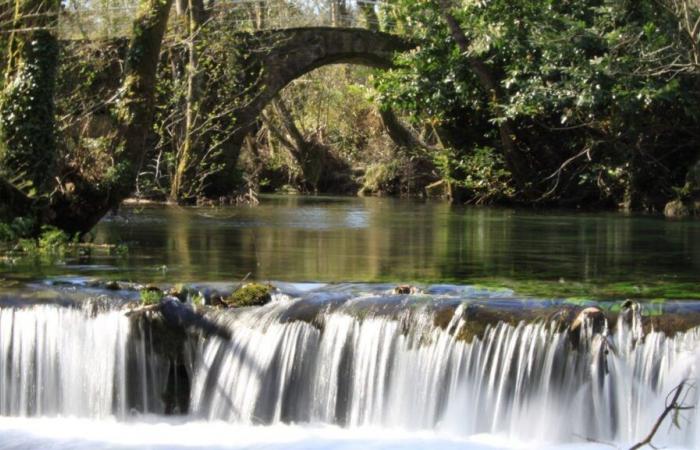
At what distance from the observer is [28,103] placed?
15992mm

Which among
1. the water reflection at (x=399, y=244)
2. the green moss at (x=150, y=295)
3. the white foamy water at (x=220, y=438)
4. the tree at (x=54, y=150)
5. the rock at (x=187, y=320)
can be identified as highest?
the tree at (x=54, y=150)

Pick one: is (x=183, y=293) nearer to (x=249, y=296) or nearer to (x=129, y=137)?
(x=249, y=296)

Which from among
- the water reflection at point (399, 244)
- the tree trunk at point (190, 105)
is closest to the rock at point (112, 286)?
the water reflection at point (399, 244)

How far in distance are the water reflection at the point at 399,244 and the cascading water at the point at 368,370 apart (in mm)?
2614

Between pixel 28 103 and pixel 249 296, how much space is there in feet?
20.2

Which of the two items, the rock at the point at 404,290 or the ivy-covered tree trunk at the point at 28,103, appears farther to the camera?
the ivy-covered tree trunk at the point at 28,103

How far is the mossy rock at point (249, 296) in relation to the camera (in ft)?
37.8

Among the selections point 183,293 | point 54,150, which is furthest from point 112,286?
point 54,150

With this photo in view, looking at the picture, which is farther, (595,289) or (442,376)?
(595,289)

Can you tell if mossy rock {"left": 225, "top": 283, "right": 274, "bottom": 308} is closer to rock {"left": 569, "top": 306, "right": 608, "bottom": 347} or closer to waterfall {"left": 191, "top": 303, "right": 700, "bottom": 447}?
waterfall {"left": 191, "top": 303, "right": 700, "bottom": 447}

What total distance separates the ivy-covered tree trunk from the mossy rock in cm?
544

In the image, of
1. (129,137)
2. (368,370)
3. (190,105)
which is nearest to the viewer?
(368,370)

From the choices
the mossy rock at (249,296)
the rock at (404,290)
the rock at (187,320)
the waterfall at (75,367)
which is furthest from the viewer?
the rock at (404,290)

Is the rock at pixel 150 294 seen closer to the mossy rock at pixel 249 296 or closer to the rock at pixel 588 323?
the mossy rock at pixel 249 296
